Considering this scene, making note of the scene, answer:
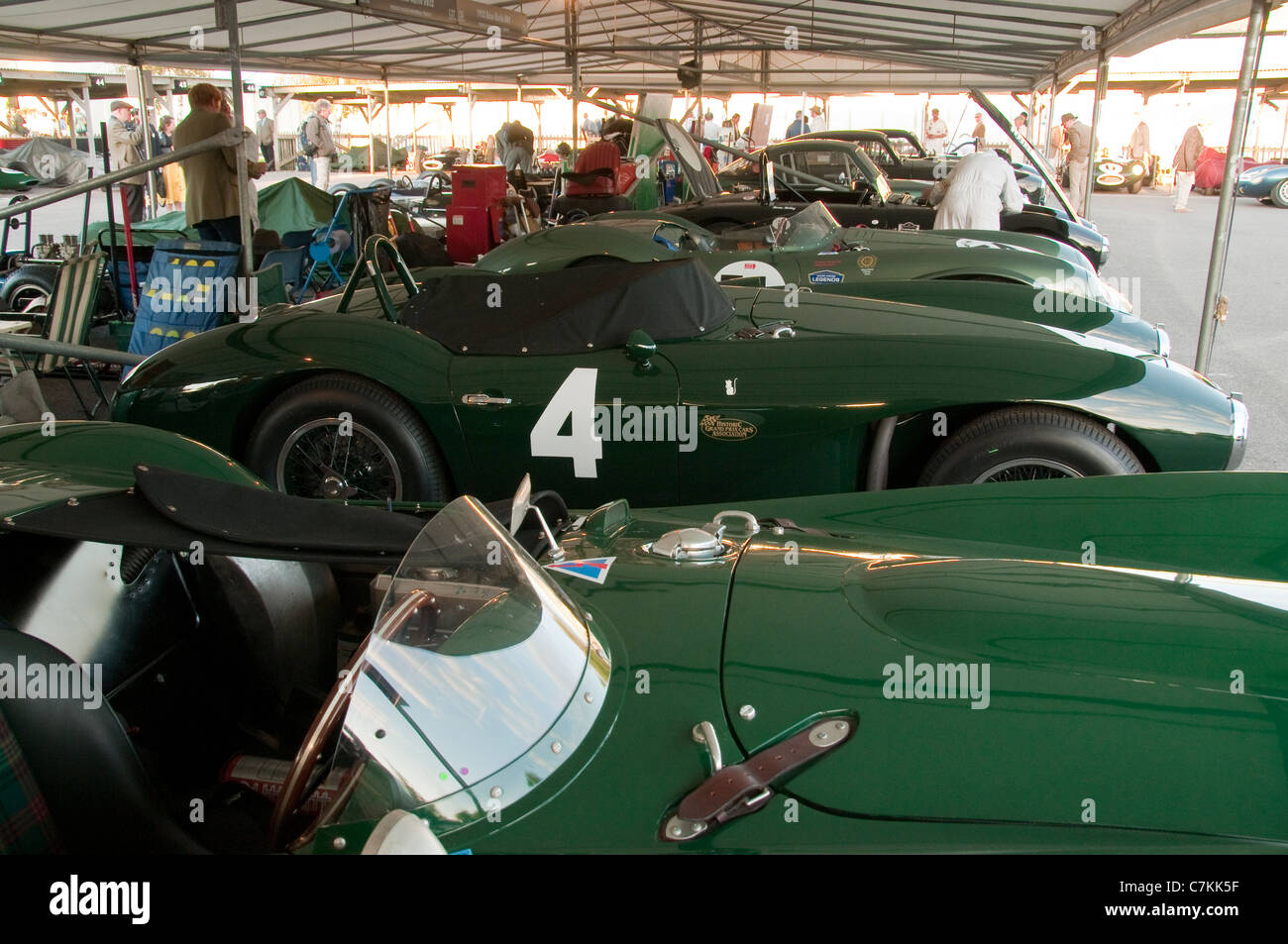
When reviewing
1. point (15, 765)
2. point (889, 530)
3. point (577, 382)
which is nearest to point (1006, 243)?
point (577, 382)

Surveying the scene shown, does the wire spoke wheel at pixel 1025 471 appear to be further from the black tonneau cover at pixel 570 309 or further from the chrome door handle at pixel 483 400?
the chrome door handle at pixel 483 400

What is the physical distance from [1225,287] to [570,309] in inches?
367

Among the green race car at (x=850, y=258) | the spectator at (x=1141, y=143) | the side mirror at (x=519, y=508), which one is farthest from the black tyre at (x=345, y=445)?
the spectator at (x=1141, y=143)

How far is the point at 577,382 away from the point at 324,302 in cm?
179

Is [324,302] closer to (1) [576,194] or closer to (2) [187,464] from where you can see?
(2) [187,464]

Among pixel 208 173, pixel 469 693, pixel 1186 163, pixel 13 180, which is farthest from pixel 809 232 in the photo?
pixel 13 180

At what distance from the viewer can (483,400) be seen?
3.72 m

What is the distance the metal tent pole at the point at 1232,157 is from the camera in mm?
5586

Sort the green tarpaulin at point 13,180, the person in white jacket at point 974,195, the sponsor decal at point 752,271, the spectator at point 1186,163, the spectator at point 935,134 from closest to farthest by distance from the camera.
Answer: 1. the sponsor decal at point 752,271
2. the person in white jacket at point 974,195
3. the spectator at point 1186,163
4. the green tarpaulin at point 13,180
5. the spectator at point 935,134

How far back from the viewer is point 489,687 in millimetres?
1438

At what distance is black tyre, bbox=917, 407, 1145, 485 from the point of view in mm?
3311
